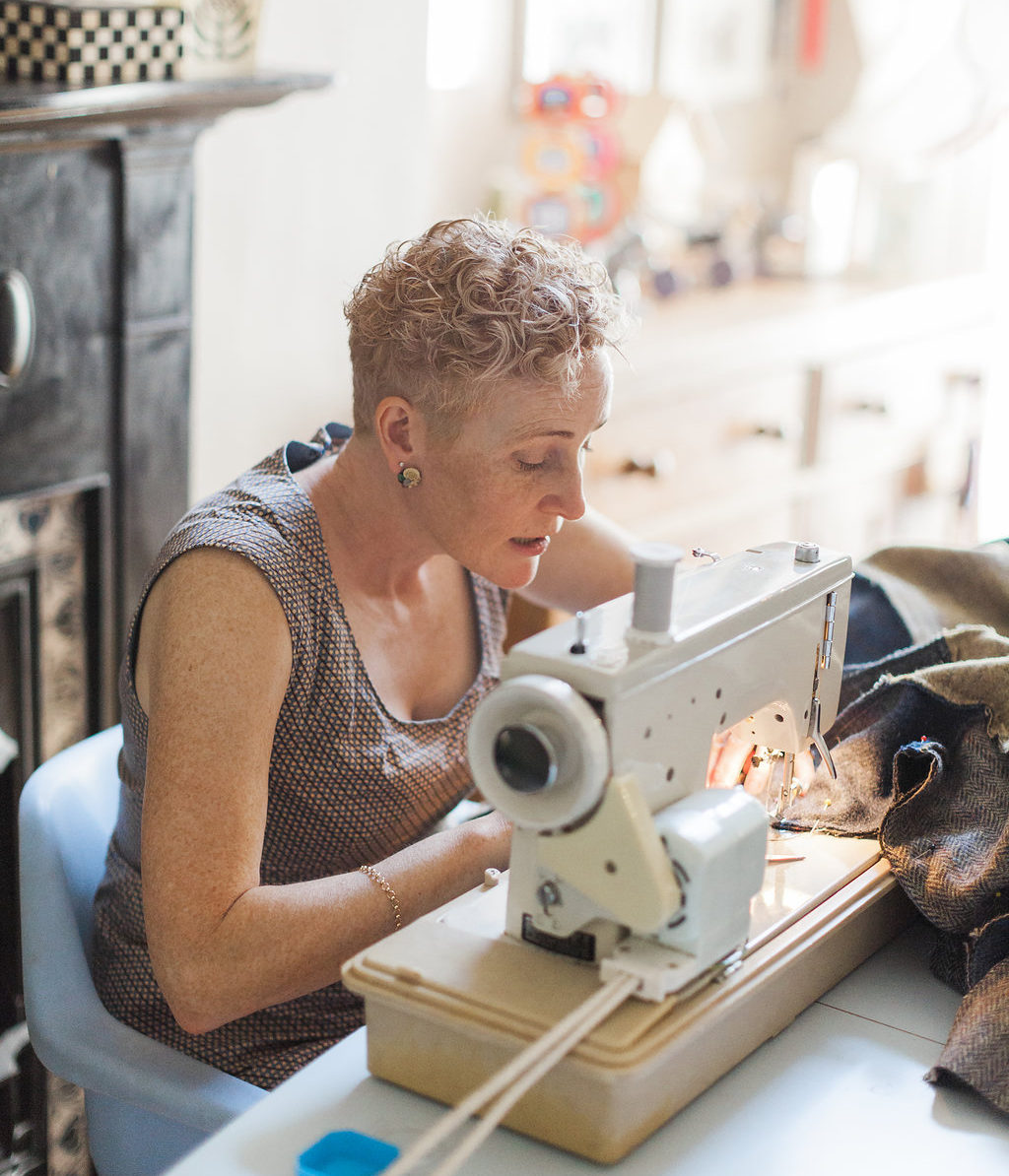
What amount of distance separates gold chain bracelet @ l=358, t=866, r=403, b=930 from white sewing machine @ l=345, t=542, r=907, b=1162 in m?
0.15

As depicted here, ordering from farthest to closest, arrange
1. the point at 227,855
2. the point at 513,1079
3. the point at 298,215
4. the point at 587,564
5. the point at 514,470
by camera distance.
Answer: the point at 298,215 < the point at 587,564 < the point at 514,470 < the point at 227,855 < the point at 513,1079

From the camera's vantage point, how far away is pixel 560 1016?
84 centimetres

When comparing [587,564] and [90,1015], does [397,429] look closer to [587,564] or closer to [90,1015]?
[587,564]

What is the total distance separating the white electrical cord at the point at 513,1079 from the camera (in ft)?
2.42

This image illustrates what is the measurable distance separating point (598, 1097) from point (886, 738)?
0.49 meters

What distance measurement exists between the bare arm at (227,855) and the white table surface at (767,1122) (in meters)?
0.15

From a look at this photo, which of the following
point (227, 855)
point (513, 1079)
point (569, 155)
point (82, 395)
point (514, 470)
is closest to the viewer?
point (513, 1079)

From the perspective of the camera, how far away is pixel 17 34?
1551mm

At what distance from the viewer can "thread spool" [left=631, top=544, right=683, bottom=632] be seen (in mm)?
868

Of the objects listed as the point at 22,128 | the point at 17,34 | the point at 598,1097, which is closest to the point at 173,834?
the point at 598,1097

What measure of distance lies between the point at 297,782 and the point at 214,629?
200mm

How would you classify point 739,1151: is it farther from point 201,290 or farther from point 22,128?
point 201,290

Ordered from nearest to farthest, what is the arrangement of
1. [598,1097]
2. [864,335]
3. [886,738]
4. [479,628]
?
1. [598,1097]
2. [886,738]
3. [479,628]
4. [864,335]

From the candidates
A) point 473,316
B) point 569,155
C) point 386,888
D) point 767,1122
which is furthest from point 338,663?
point 569,155
